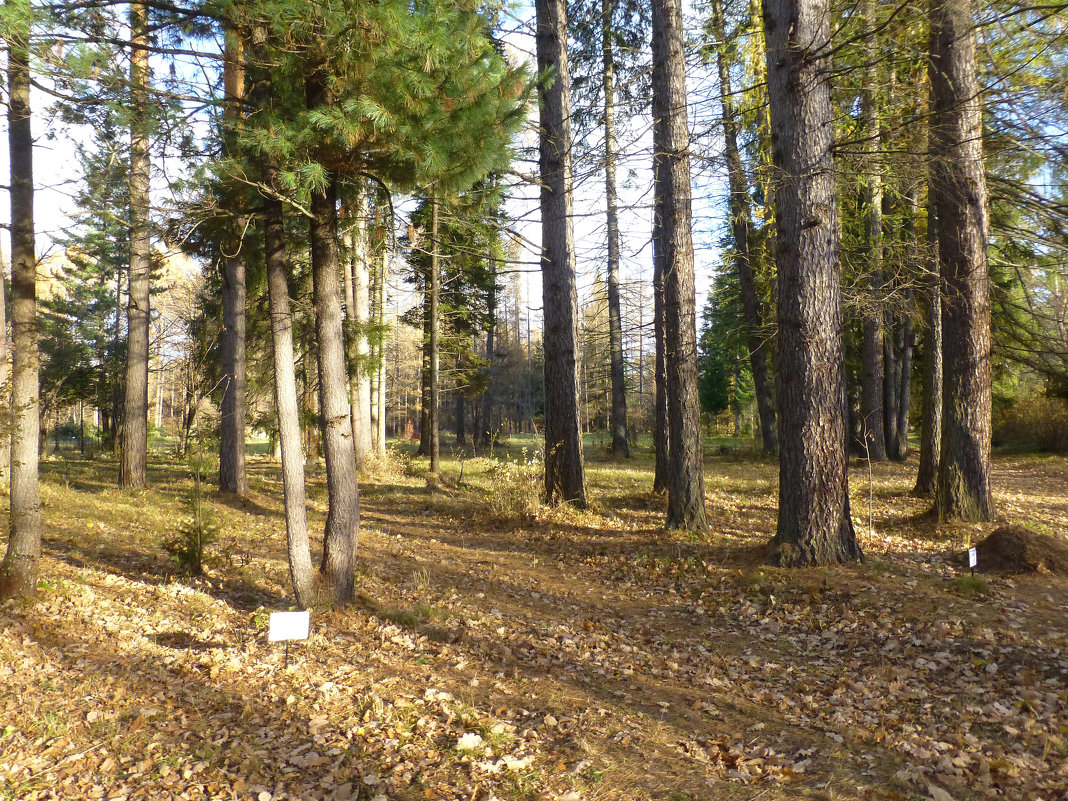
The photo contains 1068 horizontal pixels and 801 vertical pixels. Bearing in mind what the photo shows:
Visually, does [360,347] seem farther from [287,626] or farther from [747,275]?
[287,626]

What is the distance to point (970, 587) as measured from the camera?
5500mm

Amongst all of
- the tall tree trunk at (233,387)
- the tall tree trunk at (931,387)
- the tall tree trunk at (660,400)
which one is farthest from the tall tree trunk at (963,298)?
the tall tree trunk at (233,387)

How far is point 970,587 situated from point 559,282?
6.60 metres

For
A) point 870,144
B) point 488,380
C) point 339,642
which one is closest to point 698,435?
point 870,144

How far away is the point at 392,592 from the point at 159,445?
83.7 feet

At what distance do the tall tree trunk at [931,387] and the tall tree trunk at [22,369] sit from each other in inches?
438

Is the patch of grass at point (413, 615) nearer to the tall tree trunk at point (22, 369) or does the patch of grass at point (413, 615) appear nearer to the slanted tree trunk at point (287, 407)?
the slanted tree trunk at point (287, 407)

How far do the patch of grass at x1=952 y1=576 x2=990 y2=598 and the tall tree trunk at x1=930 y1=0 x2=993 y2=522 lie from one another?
2.57 m

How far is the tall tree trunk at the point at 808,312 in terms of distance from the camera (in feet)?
20.6

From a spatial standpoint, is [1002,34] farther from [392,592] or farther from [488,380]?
[488,380]

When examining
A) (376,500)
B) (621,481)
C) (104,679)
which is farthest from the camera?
(621,481)

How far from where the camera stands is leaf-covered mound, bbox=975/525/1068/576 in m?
5.86

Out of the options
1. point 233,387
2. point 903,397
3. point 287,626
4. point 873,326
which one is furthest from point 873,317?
point 233,387

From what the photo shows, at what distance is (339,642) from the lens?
4.97m
